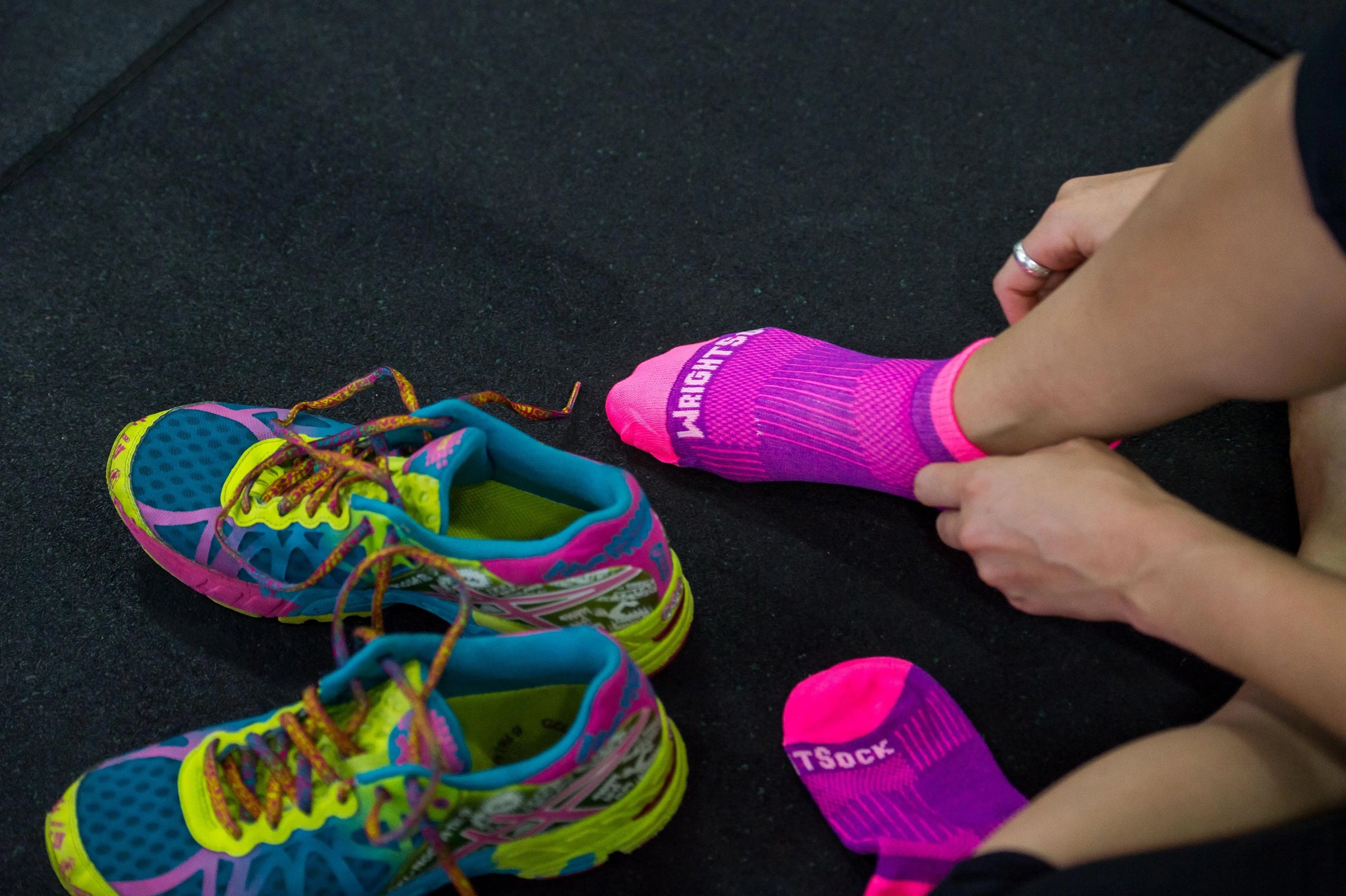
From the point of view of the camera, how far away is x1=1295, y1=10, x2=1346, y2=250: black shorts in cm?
42

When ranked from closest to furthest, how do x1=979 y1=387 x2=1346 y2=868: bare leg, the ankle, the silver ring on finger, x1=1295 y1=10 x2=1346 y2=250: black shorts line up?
x1=1295 y1=10 x2=1346 y2=250: black shorts, x1=979 y1=387 x2=1346 y2=868: bare leg, the ankle, the silver ring on finger

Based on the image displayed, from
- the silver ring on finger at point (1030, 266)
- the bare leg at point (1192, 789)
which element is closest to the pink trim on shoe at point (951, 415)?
the silver ring on finger at point (1030, 266)

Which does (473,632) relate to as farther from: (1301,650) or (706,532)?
(1301,650)

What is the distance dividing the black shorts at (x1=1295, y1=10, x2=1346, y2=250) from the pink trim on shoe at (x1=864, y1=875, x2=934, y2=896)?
1.76 feet

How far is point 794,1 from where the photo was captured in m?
Result: 1.17

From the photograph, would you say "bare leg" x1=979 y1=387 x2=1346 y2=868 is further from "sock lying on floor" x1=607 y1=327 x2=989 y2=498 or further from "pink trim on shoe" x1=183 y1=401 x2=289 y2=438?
"pink trim on shoe" x1=183 y1=401 x2=289 y2=438

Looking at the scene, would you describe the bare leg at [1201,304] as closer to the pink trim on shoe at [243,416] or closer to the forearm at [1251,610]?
the forearm at [1251,610]

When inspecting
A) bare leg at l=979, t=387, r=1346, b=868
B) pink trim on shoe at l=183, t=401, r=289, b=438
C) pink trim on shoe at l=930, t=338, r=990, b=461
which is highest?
pink trim on shoe at l=930, t=338, r=990, b=461

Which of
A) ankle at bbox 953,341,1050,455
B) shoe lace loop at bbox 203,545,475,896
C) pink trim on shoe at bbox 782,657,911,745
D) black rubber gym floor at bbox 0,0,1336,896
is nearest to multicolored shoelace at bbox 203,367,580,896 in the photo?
shoe lace loop at bbox 203,545,475,896

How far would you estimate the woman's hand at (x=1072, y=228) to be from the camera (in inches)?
27.9

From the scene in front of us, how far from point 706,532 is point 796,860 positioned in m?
0.30

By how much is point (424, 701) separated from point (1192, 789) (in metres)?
0.50

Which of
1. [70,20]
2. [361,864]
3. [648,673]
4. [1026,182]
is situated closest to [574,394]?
[648,673]

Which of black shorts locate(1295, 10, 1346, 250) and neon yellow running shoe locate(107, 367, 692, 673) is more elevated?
black shorts locate(1295, 10, 1346, 250)
